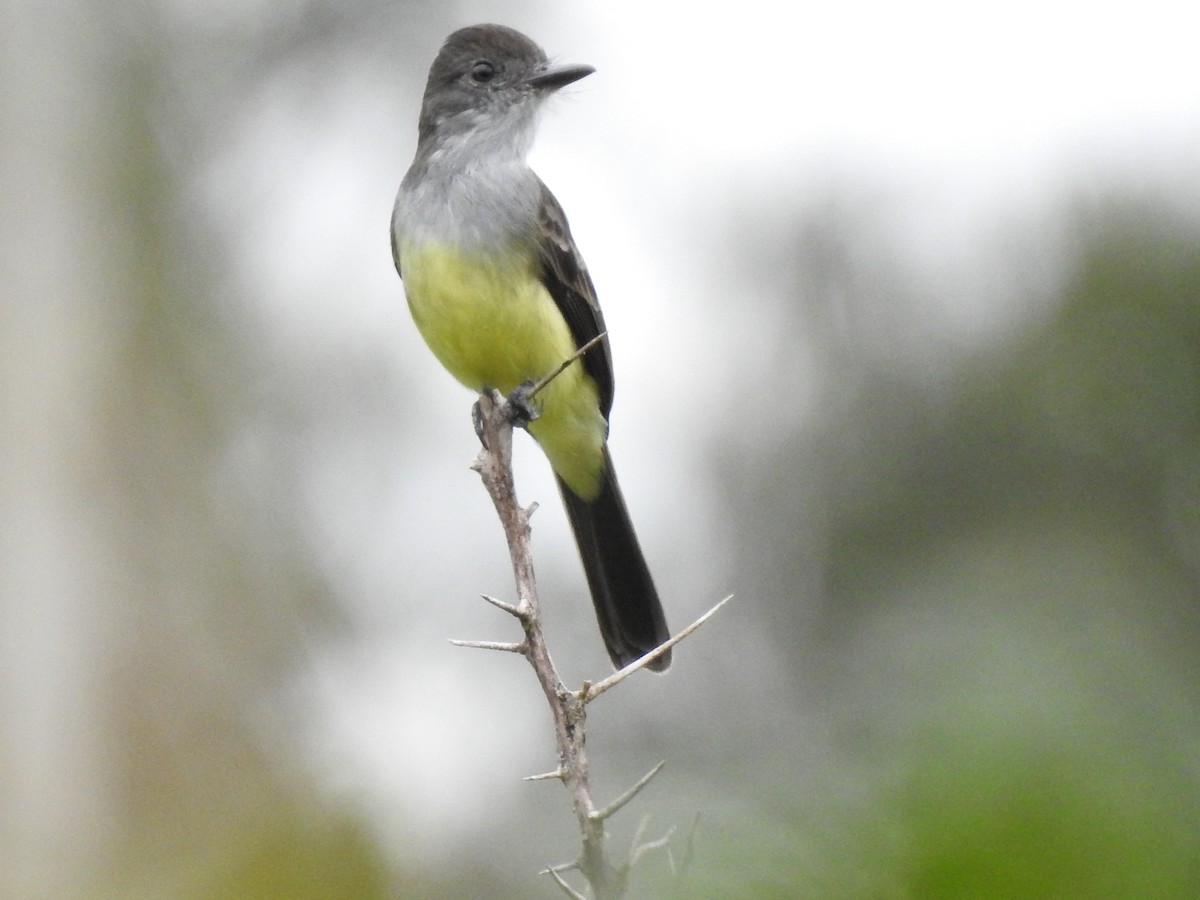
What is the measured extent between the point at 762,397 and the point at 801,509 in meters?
Answer: 0.79

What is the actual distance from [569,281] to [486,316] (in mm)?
413

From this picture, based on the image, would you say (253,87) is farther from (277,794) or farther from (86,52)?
(277,794)

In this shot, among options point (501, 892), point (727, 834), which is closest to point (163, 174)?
point (501, 892)

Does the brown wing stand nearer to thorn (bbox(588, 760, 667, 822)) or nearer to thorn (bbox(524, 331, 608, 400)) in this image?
thorn (bbox(524, 331, 608, 400))

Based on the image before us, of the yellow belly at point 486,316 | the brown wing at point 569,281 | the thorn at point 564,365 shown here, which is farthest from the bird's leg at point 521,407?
the brown wing at point 569,281

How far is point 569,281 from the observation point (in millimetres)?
4215

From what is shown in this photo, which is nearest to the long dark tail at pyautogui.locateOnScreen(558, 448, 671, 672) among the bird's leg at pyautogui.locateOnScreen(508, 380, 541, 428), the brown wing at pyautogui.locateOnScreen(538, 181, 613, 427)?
the brown wing at pyautogui.locateOnScreen(538, 181, 613, 427)

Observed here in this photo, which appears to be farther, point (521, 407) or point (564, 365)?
point (521, 407)

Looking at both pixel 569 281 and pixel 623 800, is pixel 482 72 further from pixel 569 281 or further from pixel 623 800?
pixel 623 800

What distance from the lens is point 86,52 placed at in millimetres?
9656

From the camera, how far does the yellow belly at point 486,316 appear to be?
3.89 m

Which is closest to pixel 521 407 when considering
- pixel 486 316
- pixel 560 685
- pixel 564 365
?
pixel 486 316

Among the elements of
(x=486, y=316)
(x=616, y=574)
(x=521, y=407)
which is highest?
(x=486, y=316)

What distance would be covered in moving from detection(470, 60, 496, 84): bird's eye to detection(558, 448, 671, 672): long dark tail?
4.15 ft
